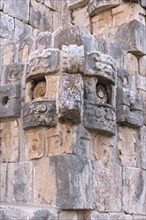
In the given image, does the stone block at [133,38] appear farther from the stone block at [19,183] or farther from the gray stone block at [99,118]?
the stone block at [19,183]

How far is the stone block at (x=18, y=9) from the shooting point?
6.42 m

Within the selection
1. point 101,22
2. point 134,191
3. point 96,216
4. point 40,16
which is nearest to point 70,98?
point 96,216

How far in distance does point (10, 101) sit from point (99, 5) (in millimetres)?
2590

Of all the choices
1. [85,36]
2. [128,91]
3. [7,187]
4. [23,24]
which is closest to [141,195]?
[128,91]

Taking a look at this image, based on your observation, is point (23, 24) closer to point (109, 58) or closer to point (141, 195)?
point (109, 58)

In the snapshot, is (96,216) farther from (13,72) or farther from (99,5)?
(99,5)

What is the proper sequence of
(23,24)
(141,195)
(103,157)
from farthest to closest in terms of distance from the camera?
(23,24)
(141,195)
(103,157)

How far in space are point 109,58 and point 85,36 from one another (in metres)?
0.36

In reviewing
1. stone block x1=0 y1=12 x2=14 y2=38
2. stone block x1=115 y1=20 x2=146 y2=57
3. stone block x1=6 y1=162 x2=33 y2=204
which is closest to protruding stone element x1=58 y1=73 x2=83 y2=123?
stone block x1=6 y1=162 x2=33 y2=204

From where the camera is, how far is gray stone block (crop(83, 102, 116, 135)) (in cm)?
410

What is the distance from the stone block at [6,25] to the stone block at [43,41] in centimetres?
192

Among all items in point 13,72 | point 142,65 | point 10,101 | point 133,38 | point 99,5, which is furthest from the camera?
point 99,5

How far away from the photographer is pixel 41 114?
4074 mm

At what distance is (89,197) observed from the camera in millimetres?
4012
